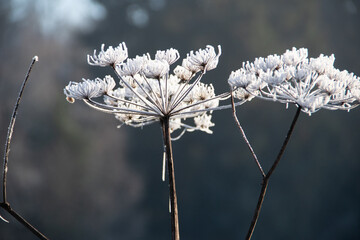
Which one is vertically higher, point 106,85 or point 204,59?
point 204,59

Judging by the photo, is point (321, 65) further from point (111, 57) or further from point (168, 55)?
point (111, 57)

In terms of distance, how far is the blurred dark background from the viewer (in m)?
16.5

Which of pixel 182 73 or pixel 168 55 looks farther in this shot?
pixel 182 73

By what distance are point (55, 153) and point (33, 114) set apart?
172 cm

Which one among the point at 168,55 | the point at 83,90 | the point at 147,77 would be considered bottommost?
the point at 83,90

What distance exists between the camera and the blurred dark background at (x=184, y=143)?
16500mm

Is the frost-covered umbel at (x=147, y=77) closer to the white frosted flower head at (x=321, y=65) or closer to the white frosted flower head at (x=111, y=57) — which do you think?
the white frosted flower head at (x=111, y=57)

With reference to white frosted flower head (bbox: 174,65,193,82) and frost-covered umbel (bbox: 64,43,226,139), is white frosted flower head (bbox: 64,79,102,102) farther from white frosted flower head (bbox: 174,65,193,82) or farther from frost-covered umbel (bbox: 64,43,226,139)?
white frosted flower head (bbox: 174,65,193,82)

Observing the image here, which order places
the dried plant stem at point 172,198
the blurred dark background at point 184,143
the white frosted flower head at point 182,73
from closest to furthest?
the dried plant stem at point 172,198, the white frosted flower head at point 182,73, the blurred dark background at point 184,143

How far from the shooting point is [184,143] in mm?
18031

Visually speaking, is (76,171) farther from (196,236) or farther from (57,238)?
(196,236)

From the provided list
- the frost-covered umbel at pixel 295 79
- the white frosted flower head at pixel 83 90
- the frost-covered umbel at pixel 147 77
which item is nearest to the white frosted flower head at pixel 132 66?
the frost-covered umbel at pixel 147 77

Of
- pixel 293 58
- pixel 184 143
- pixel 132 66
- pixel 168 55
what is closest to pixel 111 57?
pixel 132 66

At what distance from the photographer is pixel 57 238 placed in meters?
15.3
